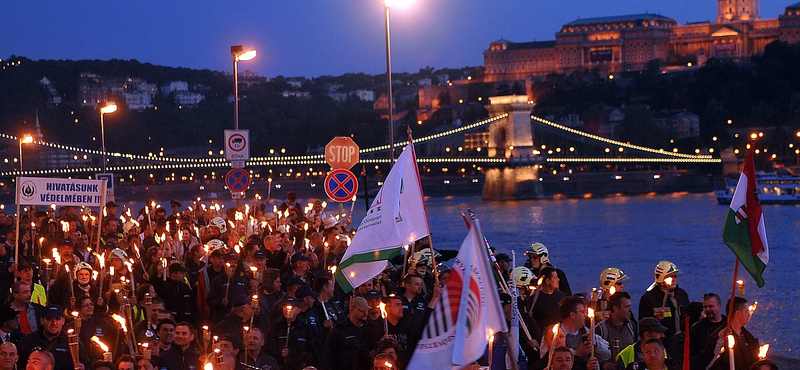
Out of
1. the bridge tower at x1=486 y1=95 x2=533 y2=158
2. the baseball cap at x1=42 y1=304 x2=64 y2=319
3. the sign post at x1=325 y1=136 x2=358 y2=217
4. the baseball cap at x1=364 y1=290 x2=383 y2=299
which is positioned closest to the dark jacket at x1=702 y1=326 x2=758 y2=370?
the baseball cap at x1=364 y1=290 x2=383 y2=299

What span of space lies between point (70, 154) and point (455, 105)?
5597cm

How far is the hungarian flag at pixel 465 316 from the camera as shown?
3.32 meters

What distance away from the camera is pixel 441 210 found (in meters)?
51.0

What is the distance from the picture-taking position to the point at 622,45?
118 m

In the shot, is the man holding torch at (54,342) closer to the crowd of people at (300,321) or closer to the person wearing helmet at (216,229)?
the crowd of people at (300,321)

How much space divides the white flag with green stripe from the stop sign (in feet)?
14.1

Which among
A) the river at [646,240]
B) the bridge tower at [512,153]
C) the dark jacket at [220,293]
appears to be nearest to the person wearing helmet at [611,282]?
the dark jacket at [220,293]

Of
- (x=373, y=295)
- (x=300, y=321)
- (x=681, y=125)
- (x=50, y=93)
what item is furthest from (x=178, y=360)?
(x=681, y=125)

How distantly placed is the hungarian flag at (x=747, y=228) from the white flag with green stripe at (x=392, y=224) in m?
1.23

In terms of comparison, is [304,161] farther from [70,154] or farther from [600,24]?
[600,24]

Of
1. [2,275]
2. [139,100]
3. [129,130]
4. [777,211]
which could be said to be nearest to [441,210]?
[777,211]

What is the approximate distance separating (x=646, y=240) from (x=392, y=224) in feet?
98.2

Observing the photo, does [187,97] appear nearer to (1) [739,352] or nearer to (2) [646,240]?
(2) [646,240]

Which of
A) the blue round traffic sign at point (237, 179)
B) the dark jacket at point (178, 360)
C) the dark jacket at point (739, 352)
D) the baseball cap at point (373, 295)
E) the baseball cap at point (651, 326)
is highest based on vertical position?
the blue round traffic sign at point (237, 179)
